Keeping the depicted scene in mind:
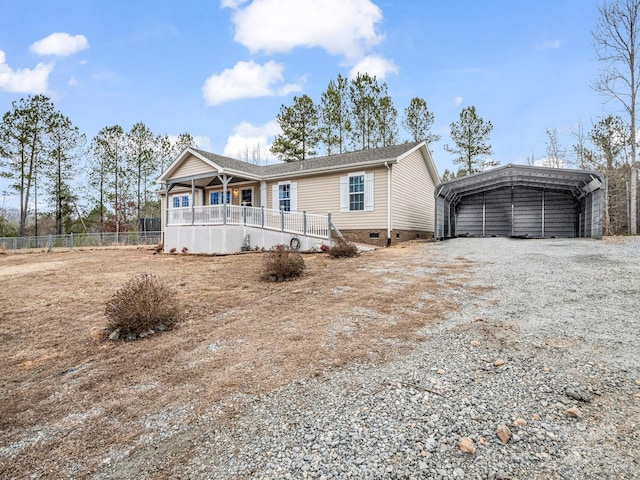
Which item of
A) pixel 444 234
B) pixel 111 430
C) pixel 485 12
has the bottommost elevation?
pixel 111 430

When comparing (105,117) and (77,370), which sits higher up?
(105,117)

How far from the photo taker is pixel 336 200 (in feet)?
46.9

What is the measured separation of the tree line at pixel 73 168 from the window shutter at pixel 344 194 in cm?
2372

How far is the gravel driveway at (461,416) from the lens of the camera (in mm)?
1820

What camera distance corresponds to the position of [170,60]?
1689 cm

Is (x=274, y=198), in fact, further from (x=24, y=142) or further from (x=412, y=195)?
(x=24, y=142)

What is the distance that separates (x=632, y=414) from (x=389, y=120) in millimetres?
25100

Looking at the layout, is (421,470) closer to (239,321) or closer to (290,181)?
(239,321)

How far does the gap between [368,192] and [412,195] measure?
111 inches

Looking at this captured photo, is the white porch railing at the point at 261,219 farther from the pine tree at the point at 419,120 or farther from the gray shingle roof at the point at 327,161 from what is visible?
the pine tree at the point at 419,120

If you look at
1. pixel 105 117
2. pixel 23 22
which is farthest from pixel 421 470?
pixel 105 117

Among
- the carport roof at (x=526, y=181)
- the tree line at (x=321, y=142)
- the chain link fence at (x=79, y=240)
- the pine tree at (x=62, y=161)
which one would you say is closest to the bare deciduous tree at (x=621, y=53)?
the tree line at (x=321, y=142)

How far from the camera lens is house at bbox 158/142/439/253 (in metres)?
12.9

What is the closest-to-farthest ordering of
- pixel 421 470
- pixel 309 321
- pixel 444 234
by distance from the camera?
pixel 421 470 < pixel 309 321 < pixel 444 234
